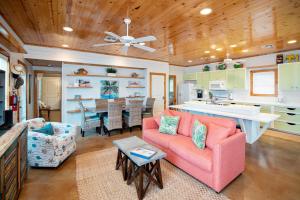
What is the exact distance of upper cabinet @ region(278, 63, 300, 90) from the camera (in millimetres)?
4410

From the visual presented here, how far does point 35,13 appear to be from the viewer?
2523mm

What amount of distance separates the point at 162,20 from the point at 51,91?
25.5 feet

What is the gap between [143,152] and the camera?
204 cm

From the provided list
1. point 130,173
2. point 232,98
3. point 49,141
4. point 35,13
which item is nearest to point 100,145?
point 49,141

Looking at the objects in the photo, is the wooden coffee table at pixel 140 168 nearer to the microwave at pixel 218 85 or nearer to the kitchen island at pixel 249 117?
the kitchen island at pixel 249 117

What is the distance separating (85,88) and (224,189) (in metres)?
5.11

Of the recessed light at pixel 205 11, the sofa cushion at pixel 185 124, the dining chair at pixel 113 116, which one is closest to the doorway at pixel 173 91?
the dining chair at pixel 113 116

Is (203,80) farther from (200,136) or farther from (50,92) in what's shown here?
(50,92)

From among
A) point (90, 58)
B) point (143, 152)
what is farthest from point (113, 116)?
point (143, 152)

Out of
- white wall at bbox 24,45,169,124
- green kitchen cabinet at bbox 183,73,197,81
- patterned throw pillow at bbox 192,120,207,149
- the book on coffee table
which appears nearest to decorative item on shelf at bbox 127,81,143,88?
white wall at bbox 24,45,169,124

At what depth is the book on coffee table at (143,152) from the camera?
195 centimetres

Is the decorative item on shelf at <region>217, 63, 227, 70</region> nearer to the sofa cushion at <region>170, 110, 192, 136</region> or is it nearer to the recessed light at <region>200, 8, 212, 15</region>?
the sofa cushion at <region>170, 110, 192, 136</region>

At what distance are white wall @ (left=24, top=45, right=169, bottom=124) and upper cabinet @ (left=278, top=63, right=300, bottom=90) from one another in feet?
13.5

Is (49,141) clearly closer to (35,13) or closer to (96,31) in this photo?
(35,13)
